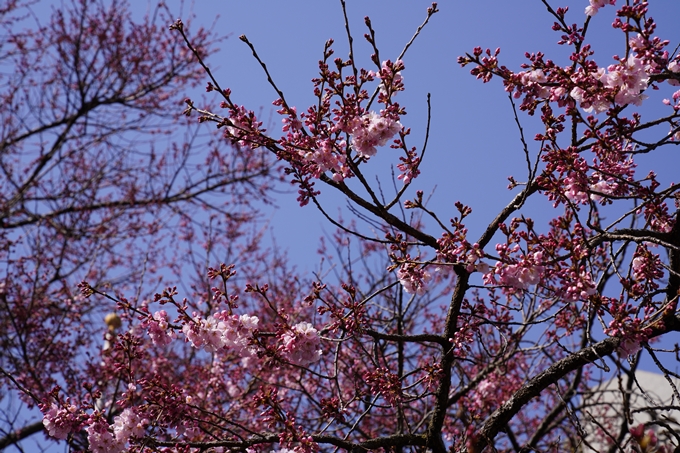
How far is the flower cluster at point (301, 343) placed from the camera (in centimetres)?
323

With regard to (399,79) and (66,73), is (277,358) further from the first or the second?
(66,73)

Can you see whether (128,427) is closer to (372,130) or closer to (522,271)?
(372,130)

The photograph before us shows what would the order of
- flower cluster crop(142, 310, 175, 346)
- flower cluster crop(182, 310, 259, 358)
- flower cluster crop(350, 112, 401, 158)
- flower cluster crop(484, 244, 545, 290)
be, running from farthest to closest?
flower cluster crop(142, 310, 175, 346)
flower cluster crop(182, 310, 259, 358)
flower cluster crop(350, 112, 401, 158)
flower cluster crop(484, 244, 545, 290)

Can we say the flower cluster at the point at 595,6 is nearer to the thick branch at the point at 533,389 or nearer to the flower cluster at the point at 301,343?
the thick branch at the point at 533,389

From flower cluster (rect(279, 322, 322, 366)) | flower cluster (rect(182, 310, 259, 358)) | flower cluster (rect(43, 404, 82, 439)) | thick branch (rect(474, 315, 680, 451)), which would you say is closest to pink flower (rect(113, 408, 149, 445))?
flower cluster (rect(43, 404, 82, 439))

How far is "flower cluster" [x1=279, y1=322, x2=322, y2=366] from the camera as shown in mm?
3229

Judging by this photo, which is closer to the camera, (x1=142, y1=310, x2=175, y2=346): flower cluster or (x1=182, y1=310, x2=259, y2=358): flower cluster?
(x1=182, y1=310, x2=259, y2=358): flower cluster

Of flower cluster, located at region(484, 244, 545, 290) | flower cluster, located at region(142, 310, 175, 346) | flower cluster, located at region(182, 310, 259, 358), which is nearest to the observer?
flower cluster, located at region(484, 244, 545, 290)

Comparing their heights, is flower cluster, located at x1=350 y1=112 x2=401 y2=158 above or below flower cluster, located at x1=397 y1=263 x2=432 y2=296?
above

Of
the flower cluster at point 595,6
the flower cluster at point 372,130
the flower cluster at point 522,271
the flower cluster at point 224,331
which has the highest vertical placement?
the flower cluster at point 595,6

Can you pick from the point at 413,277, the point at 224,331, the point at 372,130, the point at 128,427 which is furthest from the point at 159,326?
the point at 372,130

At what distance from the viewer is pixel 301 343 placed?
3271mm

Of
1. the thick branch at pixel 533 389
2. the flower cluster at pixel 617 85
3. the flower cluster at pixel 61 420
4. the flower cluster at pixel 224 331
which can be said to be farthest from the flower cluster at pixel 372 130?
the flower cluster at pixel 61 420

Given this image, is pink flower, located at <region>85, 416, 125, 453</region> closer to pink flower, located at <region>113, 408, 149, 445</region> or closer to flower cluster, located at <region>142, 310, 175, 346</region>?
pink flower, located at <region>113, 408, 149, 445</region>
